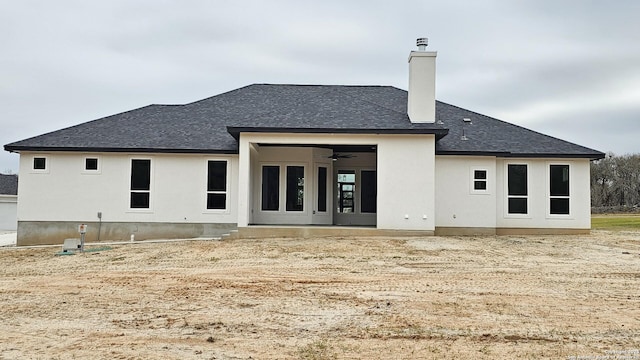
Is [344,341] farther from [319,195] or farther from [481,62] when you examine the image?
[481,62]

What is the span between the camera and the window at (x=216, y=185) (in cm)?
1825

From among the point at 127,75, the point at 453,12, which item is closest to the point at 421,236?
the point at 453,12

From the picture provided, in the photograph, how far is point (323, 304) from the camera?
788 centimetres

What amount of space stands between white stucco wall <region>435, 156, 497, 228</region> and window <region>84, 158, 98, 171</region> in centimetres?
1176

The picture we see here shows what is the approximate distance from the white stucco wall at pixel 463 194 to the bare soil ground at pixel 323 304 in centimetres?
409

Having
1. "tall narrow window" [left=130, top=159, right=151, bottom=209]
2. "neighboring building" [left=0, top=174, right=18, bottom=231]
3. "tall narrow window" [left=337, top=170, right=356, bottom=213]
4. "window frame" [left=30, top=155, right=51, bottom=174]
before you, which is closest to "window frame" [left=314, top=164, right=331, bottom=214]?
"tall narrow window" [left=337, top=170, right=356, bottom=213]

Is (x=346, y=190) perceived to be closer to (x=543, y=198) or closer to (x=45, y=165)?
(x=543, y=198)

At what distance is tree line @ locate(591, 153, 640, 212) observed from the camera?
163ft

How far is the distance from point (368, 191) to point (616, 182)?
39.7m

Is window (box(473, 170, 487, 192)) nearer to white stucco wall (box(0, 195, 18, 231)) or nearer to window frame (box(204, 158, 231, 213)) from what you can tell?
window frame (box(204, 158, 231, 213))

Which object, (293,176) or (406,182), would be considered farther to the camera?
(293,176)

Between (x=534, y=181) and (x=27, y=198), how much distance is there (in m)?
17.6

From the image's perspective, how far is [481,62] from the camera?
26.2m

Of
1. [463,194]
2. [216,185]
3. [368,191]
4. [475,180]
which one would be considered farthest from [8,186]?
[475,180]
